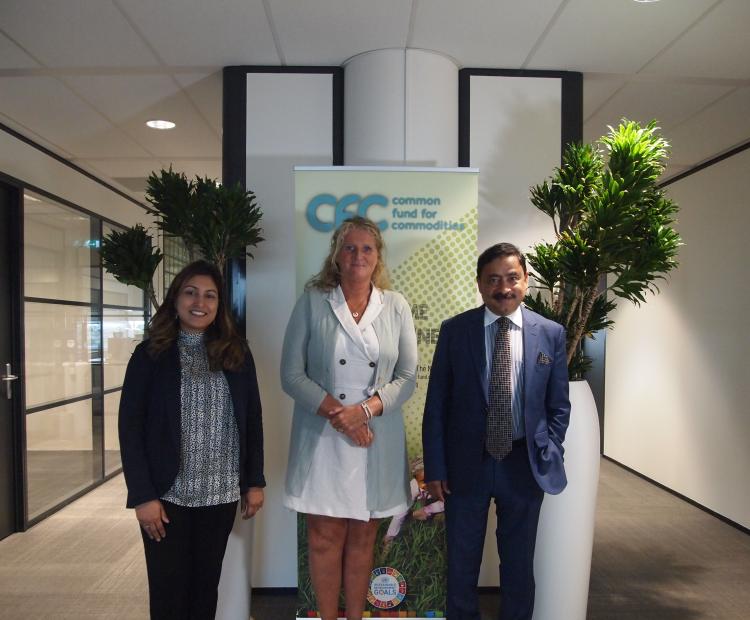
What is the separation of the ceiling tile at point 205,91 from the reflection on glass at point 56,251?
1.49 metres

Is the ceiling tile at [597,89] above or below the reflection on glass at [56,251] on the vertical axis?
above

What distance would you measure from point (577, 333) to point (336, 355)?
111 cm

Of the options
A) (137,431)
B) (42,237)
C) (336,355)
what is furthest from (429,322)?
(42,237)

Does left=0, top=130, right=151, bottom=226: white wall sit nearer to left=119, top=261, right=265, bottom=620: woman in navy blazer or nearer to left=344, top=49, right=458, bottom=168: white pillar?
left=344, top=49, right=458, bottom=168: white pillar

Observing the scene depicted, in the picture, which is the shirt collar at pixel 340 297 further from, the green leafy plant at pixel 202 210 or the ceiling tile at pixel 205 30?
the ceiling tile at pixel 205 30

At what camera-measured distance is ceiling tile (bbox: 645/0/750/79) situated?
96.1 inches

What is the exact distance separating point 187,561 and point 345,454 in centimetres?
63

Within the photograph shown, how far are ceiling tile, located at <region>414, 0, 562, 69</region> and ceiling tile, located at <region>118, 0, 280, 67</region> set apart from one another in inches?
28.5

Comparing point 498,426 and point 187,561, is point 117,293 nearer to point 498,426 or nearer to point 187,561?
point 187,561

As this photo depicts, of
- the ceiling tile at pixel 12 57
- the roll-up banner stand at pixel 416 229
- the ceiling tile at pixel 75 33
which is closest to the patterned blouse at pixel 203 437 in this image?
the roll-up banner stand at pixel 416 229

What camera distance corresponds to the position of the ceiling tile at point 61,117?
3195mm

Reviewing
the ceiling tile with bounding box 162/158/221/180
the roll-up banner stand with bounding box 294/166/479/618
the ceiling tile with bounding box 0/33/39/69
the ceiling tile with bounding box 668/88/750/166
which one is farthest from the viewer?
the ceiling tile with bounding box 162/158/221/180

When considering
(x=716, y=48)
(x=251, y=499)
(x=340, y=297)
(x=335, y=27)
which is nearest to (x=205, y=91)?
(x=335, y=27)

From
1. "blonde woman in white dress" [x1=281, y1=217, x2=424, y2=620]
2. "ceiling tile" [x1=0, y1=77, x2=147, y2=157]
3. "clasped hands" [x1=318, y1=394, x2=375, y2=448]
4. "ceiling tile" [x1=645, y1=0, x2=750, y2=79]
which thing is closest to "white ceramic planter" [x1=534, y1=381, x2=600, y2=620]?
"blonde woman in white dress" [x1=281, y1=217, x2=424, y2=620]
